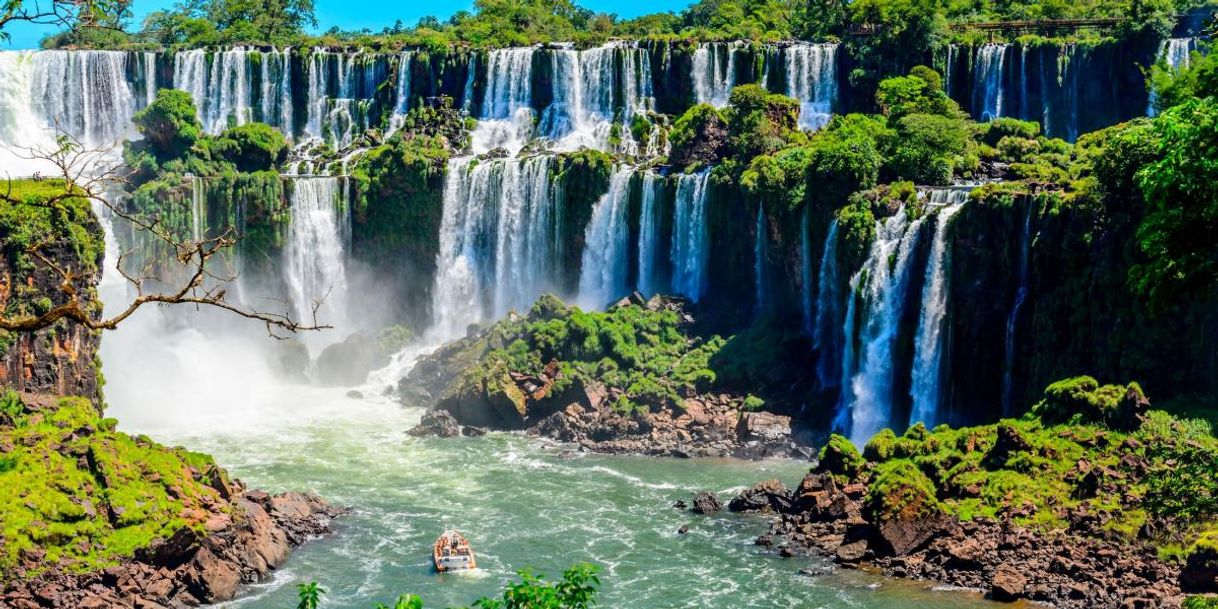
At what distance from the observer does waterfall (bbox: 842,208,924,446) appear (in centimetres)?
4638

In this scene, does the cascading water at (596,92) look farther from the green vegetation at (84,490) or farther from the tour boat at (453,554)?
the tour boat at (453,554)

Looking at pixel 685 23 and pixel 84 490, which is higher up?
pixel 685 23

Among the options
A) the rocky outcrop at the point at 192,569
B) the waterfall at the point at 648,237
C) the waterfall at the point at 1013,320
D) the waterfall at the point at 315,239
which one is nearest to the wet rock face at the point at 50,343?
the rocky outcrop at the point at 192,569

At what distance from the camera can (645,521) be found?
3928 cm

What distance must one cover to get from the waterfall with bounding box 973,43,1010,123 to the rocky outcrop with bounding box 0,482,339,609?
130ft

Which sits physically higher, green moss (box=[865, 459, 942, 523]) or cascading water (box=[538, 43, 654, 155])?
cascading water (box=[538, 43, 654, 155])

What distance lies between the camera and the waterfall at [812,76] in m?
67.6

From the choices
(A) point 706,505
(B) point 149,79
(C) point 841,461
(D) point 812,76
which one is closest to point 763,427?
(A) point 706,505

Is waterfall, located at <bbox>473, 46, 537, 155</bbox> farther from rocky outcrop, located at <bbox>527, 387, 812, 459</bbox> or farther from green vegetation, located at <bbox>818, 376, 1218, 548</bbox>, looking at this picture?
green vegetation, located at <bbox>818, 376, 1218, 548</bbox>

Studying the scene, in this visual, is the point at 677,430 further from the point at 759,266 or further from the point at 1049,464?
the point at 1049,464

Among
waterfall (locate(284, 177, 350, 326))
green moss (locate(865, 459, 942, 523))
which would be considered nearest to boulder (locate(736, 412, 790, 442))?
green moss (locate(865, 459, 942, 523))

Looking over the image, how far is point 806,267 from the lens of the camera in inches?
2068

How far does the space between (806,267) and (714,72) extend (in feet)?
66.7

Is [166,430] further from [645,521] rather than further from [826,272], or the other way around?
[826,272]
